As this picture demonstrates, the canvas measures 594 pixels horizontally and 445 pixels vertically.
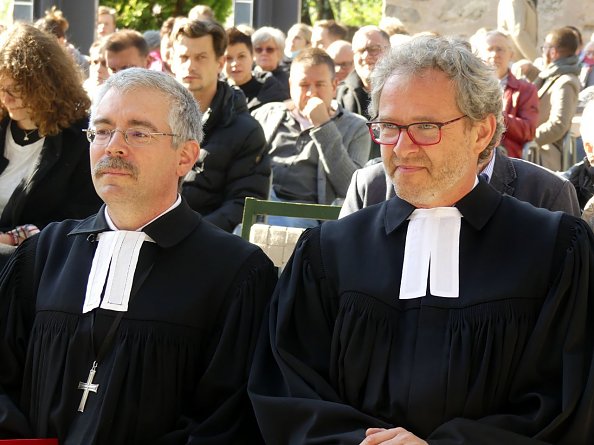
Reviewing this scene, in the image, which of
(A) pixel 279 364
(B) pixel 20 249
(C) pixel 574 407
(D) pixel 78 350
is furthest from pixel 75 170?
(C) pixel 574 407

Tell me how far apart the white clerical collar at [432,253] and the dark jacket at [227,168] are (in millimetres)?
2432

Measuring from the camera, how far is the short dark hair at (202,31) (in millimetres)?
6844

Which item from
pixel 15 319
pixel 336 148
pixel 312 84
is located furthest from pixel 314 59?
pixel 15 319

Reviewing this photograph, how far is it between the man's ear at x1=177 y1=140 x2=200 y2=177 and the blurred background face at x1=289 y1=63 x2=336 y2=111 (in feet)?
10.8

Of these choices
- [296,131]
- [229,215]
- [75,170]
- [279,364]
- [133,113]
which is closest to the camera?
[279,364]

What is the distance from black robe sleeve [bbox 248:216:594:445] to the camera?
3.38 m

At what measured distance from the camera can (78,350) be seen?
12.5 ft

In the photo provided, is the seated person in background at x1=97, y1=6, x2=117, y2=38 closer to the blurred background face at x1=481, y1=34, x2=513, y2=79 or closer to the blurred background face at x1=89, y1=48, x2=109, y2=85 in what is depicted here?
the blurred background face at x1=89, y1=48, x2=109, y2=85

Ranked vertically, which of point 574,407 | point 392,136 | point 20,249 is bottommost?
point 574,407

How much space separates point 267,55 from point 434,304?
721cm

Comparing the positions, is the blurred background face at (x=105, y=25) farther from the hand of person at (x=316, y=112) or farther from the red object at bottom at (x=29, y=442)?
the red object at bottom at (x=29, y=442)

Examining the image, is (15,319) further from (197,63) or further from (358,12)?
(358,12)

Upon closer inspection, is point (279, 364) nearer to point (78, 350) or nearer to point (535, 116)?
point (78, 350)

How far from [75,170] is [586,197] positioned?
2.58 meters
